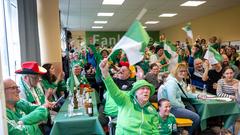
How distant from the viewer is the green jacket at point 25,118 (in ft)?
6.56

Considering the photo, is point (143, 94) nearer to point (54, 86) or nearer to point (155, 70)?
point (54, 86)

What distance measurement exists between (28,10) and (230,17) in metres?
7.20

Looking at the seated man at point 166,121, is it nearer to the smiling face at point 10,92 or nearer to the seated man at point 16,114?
the seated man at point 16,114

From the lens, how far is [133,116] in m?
2.50

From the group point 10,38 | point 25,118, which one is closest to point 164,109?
point 25,118

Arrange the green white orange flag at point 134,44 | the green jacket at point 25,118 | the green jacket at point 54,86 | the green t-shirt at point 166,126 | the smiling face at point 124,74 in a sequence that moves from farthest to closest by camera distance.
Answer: the smiling face at point 124,74 → the green jacket at point 54,86 → the green t-shirt at point 166,126 → the green white orange flag at point 134,44 → the green jacket at point 25,118

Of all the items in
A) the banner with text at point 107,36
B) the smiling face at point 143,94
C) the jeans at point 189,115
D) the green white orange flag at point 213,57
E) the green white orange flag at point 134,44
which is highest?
the banner with text at point 107,36

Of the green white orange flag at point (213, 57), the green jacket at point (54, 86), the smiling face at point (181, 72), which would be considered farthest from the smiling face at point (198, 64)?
the green jacket at point (54, 86)

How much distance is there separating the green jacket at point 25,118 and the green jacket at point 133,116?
0.72 meters

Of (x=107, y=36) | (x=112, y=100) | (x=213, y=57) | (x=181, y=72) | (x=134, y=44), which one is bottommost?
(x=112, y=100)

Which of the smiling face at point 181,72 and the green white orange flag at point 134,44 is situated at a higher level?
the green white orange flag at point 134,44

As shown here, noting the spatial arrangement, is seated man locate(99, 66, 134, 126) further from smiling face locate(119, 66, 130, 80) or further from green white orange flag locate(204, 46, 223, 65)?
green white orange flag locate(204, 46, 223, 65)

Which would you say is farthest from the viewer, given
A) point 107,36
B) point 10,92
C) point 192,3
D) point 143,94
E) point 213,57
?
point 107,36

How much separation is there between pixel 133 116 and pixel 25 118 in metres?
1.02
